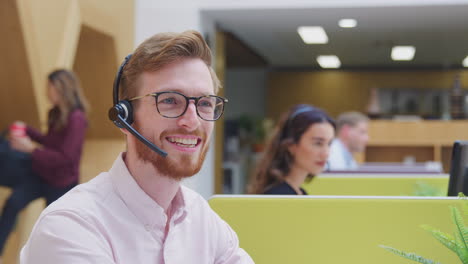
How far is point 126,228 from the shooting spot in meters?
1.35

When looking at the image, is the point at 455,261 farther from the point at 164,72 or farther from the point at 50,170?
the point at 50,170

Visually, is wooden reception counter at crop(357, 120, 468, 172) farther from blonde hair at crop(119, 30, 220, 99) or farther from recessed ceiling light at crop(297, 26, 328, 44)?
blonde hair at crop(119, 30, 220, 99)

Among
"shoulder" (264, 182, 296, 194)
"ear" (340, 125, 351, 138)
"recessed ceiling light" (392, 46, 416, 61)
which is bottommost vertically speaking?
"shoulder" (264, 182, 296, 194)

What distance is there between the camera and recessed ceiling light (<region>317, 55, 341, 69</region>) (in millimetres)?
12365

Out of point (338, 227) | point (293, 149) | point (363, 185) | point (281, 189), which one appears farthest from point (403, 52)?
point (338, 227)

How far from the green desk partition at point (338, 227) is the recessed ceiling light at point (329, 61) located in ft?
33.7

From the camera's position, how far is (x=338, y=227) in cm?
211

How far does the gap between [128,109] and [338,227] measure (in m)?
0.93

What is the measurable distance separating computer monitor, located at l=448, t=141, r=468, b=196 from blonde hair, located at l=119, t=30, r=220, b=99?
1.23 metres

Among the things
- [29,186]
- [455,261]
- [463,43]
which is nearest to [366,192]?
[455,261]

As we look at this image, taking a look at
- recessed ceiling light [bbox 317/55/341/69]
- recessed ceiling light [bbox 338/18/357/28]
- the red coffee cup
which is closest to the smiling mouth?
the red coffee cup

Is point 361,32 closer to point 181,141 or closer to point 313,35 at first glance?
point 313,35

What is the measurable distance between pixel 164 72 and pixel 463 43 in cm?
960

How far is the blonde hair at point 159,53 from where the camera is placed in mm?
1423
